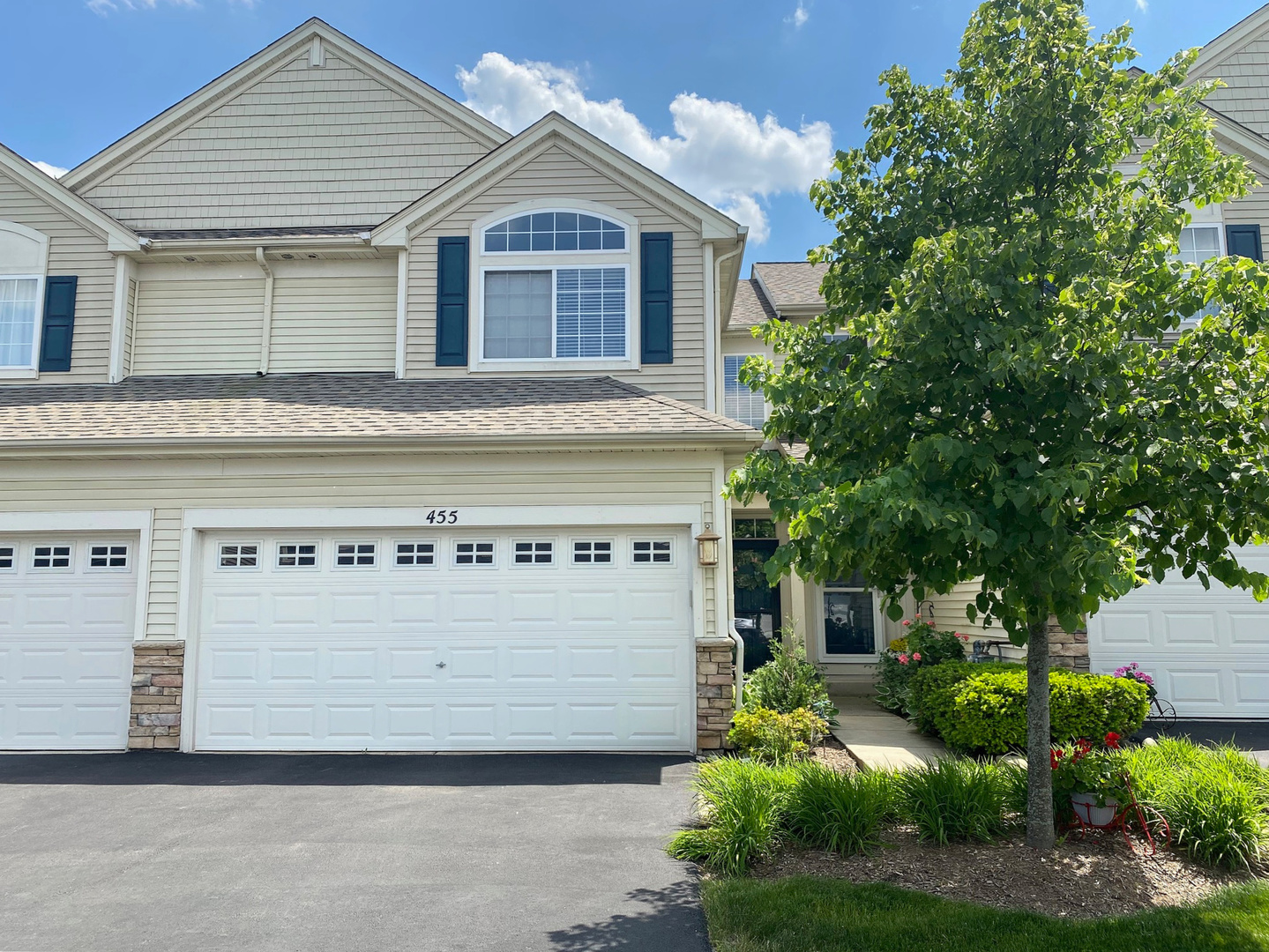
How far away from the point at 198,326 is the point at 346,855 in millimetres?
8768

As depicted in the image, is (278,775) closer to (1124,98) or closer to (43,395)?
(43,395)

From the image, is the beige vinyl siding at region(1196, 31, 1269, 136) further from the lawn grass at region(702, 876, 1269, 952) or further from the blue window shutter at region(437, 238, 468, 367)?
the lawn grass at region(702, 876, 1269, 952)

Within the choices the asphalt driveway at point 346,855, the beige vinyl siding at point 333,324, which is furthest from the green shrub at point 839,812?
the beige vinyl siding at point 333,324

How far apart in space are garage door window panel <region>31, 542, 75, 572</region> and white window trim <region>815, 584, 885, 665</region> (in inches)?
412

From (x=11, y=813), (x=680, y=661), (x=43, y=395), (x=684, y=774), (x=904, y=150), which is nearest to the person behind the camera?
(x=904, y=150)

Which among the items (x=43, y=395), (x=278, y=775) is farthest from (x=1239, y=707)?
(x=43, y=395)

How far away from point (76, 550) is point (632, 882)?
26.2 ft

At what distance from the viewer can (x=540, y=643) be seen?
9836 mm

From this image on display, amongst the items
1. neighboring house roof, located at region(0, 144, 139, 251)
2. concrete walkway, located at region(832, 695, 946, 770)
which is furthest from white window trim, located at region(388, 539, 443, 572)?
neighboring house roof, located at region(0, 144, 139, 251)

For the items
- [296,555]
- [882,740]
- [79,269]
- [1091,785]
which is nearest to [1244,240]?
[882,740]

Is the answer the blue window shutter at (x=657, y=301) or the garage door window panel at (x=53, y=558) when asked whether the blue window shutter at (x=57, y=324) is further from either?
the blue window shutter at (x=657, y=301)

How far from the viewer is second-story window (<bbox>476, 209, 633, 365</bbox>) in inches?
464

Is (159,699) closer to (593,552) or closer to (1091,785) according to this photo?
(593,552)

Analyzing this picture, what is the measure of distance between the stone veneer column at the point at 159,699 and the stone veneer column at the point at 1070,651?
9.84 meters
